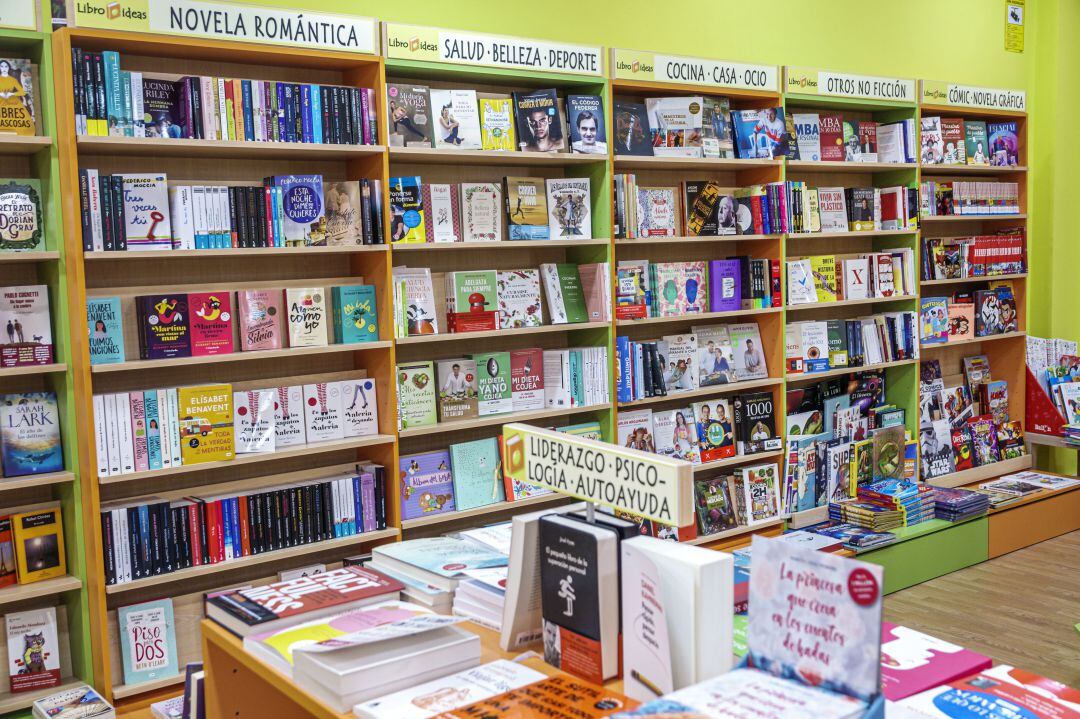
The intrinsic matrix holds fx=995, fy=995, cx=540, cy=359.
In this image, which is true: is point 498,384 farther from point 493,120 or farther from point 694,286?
point 694,286

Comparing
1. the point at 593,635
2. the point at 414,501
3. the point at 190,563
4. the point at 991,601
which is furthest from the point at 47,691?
the point at 991,601

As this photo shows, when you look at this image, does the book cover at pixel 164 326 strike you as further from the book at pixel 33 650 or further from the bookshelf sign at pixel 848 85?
the bookshelf sign at pixel 848 85

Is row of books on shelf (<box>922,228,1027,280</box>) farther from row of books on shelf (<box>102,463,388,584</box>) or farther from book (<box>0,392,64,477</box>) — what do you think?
book (<box>0,392,64,477</box>)

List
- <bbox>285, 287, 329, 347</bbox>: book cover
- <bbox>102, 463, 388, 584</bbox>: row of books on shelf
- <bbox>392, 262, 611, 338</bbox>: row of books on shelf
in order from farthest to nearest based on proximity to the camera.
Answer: <bbox>392, 262, 611, 338</bbox>: row of books on shelf → <bbox>285, 287, 329, 347</bbox>: book cover → <bbox>102, 463, 388, 584</bbox>: row of books on shelf

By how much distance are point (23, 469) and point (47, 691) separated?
793 mm

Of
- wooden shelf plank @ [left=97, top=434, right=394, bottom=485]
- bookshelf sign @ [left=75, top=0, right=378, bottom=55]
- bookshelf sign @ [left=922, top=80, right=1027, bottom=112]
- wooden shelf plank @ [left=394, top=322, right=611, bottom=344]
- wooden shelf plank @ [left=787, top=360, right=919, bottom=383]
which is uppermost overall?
bookshelf sign @ [left=922, top=80, right=1027, bottom=112]

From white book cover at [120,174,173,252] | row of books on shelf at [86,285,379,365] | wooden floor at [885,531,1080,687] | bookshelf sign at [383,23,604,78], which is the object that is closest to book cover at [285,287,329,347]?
row of books on shelf at [86,285,379,365]

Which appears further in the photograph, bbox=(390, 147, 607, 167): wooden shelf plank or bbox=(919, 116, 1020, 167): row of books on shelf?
bbox=(919, 116, 1020, 167): row of books on shelf

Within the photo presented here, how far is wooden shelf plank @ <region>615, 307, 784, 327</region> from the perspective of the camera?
4797 millimetres

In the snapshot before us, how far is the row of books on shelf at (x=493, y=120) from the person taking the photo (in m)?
4.09

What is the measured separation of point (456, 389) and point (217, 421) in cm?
105

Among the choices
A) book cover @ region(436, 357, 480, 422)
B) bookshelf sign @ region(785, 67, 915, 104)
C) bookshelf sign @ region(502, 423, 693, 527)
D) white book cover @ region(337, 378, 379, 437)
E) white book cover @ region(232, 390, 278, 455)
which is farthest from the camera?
bookshelf sign @ region(785, 67, 915, 104)

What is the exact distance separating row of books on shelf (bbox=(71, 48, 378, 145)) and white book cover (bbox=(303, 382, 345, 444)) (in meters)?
0.97

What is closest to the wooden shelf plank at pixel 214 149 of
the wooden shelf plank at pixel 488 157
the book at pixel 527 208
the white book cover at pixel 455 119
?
the wooden shelf plank at pixel 488 157
